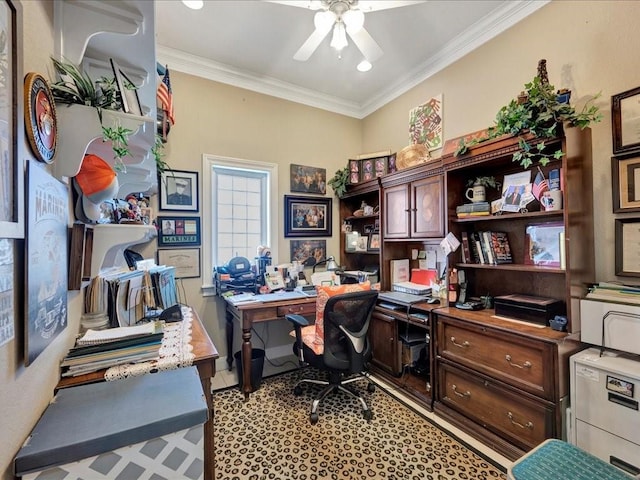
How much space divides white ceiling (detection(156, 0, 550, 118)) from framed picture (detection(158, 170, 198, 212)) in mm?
999

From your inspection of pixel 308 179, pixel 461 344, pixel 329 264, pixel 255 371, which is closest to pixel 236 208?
pixel 308 179

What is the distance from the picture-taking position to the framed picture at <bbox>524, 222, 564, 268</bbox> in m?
1.94

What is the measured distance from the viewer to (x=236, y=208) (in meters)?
3.23

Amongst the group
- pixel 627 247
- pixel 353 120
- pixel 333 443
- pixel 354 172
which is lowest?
pixel 333 443

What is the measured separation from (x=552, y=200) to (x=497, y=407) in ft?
4.42

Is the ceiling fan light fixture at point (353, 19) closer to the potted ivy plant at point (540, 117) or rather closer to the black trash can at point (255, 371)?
the potted ivy plant at point (540, 117)

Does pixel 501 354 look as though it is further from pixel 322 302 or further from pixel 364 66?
pixel 364 66

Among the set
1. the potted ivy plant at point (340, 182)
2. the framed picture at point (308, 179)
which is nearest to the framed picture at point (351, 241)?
the potted ivy plant at point (340, 182)

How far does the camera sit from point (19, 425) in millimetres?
802

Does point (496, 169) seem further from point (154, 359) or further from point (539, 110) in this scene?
point (154, 359)

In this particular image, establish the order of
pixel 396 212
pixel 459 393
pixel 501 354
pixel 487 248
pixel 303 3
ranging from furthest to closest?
1. pixel 396 212
2. pixel 487 248
3. pixel 459 393
4. pixel 501 354
5. pixel 303 3

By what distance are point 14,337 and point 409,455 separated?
2043 millimetres

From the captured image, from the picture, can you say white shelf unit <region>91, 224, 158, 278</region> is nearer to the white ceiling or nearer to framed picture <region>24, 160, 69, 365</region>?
framed picture <region>24, 160, 69, 365</region>

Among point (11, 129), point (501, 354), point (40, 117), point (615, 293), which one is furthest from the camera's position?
point (501, 354)
